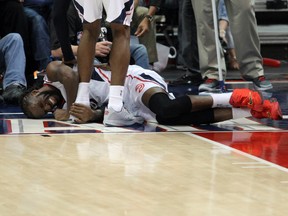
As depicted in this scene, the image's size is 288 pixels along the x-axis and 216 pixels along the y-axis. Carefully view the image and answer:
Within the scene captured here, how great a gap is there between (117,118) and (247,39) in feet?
7.65

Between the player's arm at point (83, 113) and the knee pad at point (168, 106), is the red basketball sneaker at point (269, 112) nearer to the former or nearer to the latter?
the knee pad at point (168, 106)

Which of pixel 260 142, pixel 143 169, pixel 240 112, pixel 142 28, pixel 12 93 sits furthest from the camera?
pixel 142 28

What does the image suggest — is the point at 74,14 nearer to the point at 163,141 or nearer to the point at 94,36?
the point at 94,36

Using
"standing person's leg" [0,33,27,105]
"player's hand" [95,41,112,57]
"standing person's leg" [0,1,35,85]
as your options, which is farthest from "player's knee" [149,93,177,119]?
"standing person's leg" [0,1,35,85]

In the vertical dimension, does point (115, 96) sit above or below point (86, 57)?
below

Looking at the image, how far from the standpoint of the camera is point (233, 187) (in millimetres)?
4156

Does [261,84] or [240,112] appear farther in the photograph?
[261,84]

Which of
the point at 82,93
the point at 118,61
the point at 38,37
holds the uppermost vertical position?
the point at 118,61

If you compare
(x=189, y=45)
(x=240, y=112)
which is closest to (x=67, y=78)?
(x=240, y=112)

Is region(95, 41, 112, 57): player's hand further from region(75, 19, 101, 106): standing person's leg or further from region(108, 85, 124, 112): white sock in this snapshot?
region(108, 85, 124, 112): white sock

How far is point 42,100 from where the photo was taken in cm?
638

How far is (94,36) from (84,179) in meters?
2.05

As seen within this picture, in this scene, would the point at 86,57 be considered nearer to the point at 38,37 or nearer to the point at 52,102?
the point at 52,102

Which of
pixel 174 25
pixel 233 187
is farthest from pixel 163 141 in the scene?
pixel 174 25
